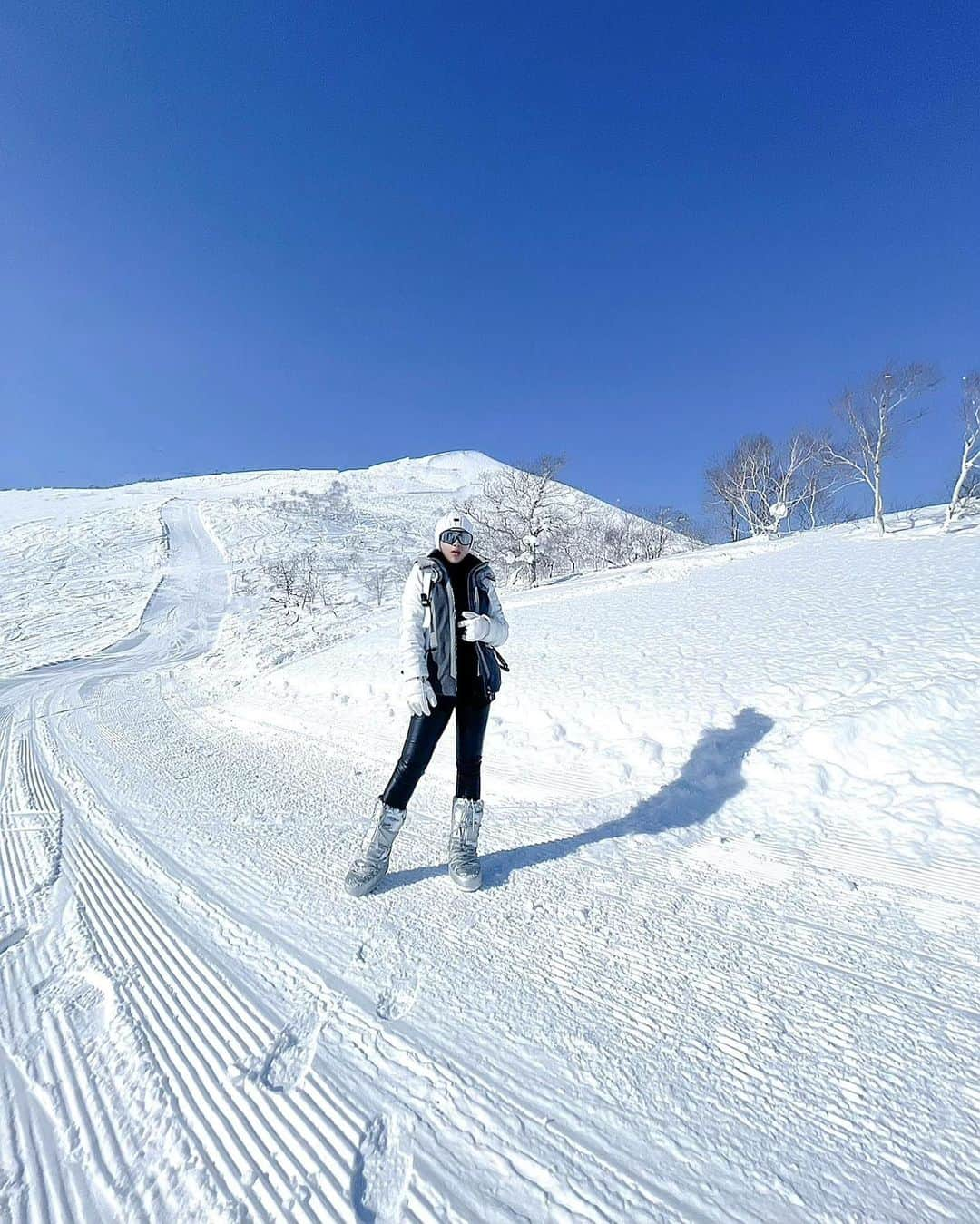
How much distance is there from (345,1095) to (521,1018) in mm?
605

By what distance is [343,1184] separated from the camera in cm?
123

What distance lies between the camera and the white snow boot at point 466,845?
2.68 meters

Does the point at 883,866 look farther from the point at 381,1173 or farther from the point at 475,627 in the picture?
the point at 381,1173

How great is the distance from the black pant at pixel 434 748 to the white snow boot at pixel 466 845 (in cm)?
→ 7

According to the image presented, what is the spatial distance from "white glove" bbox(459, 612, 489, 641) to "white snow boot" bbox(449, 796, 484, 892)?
2.99ft

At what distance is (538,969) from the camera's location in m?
2.02

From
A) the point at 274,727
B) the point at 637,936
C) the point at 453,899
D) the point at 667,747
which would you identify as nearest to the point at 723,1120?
the point at 637,936

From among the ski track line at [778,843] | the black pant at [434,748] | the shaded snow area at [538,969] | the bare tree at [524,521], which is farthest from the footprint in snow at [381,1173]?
the bare tree at [524,521]

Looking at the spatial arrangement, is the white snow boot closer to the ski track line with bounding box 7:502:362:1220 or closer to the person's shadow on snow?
the person's shadow on snow

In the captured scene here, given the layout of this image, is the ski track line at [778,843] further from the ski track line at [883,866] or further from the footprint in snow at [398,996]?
the footprint in snow at [398,996]

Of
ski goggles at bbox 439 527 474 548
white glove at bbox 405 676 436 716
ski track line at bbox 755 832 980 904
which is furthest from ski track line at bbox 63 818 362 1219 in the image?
ski track line at bbox 755 832 980 904

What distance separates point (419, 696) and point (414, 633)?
326 millimetres

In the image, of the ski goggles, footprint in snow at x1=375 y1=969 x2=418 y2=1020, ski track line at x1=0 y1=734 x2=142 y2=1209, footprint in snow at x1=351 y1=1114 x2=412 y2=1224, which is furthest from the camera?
the ski goggles

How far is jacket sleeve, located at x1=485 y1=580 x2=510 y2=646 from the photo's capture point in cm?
276
